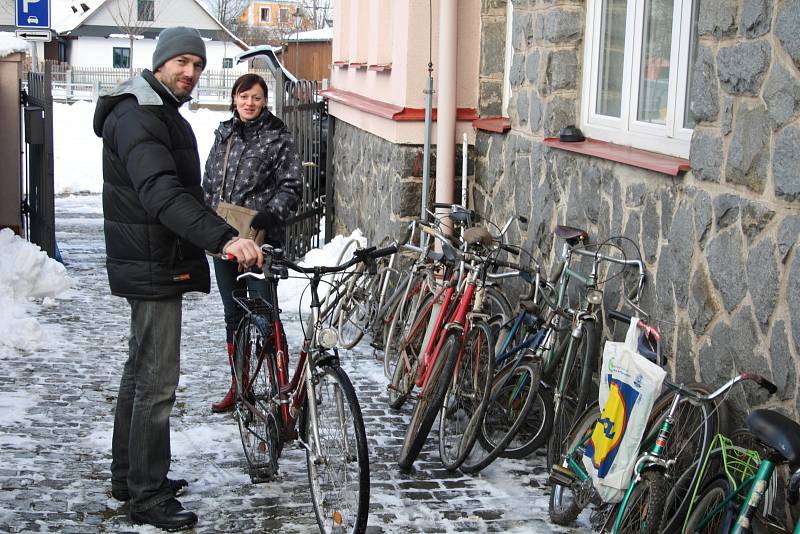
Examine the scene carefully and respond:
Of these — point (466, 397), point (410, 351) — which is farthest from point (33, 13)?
point (466, 397)

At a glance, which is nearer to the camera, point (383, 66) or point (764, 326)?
point (764, 326)

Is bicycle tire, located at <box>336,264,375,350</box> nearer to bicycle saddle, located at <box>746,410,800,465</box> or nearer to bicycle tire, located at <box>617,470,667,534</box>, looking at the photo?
bicycle tire, located at <box>617,470,667,534</box>

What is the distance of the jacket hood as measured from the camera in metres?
4.59

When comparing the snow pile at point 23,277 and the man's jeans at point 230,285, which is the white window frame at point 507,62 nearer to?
the man's jeans at point 230,285

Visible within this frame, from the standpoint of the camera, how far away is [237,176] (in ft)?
21.2

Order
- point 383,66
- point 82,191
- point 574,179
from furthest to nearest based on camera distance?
point 82,191 < point 383,66 < point 574,179

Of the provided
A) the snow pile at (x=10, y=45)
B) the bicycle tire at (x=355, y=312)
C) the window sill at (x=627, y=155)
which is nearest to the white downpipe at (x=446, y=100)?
the bicycle tire at (x=355, y=312)

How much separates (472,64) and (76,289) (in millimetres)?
4229

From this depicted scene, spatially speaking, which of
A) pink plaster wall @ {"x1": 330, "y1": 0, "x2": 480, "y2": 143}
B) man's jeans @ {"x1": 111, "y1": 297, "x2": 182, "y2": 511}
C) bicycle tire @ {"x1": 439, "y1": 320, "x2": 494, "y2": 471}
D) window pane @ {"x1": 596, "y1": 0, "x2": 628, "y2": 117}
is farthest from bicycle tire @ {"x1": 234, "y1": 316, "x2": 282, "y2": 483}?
pink plaster wall @ {"x1": 330, "y1": 0, "x2": 480, "y2": 143}

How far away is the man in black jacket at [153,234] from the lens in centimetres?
448

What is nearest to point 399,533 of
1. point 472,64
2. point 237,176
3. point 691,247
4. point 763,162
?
point 691,247

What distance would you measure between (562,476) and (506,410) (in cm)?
86

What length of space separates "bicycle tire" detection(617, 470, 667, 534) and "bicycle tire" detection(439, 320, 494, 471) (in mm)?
1326

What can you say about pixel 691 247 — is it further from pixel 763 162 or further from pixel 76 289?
pixel 76 289
